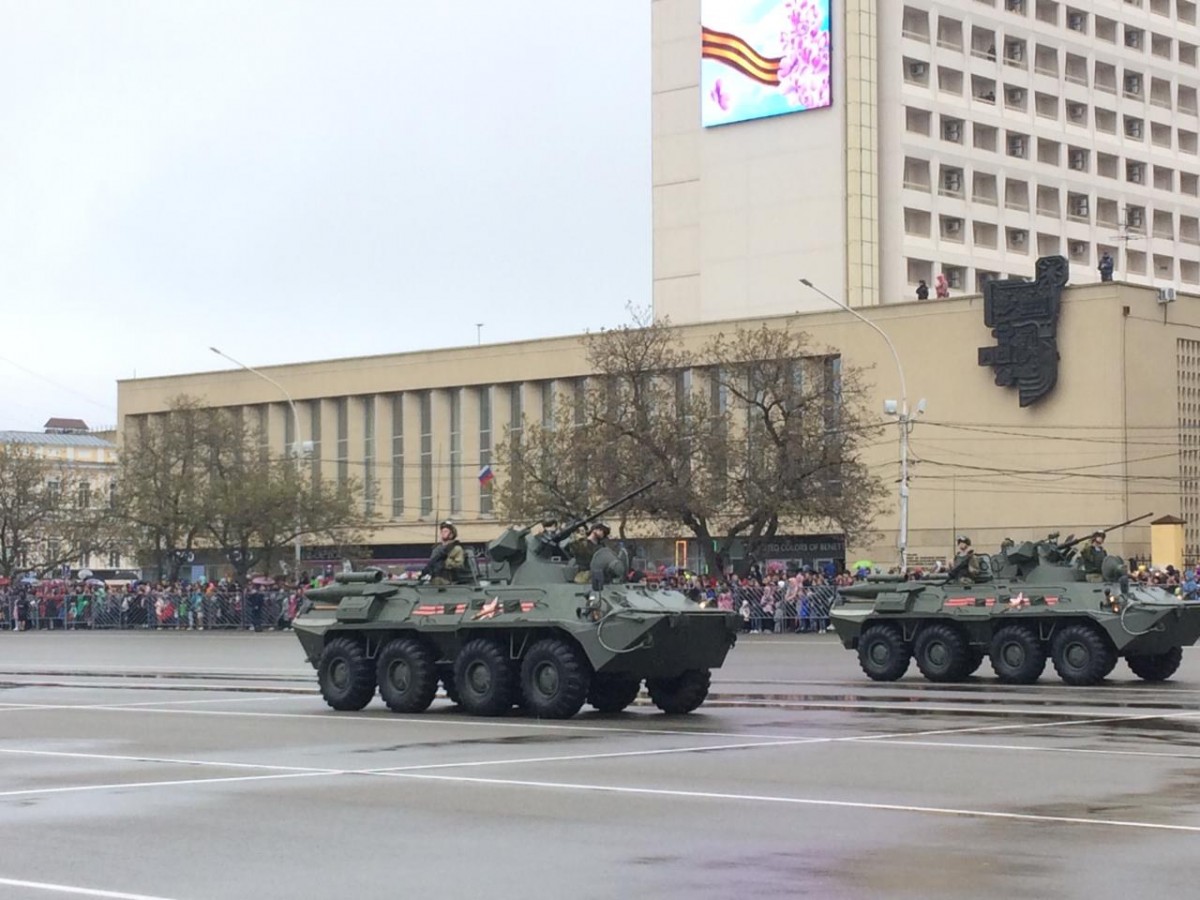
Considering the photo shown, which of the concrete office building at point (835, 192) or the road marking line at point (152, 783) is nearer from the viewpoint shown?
the road marking line at point (152, 783)

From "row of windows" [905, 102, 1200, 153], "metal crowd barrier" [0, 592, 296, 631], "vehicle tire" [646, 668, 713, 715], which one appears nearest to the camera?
"vehicle tire" [646, 668, 713, 715]

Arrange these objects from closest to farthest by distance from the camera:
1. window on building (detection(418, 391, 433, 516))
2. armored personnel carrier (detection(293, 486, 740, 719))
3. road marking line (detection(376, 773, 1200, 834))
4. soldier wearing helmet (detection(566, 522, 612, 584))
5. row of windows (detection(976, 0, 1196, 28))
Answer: road marking line (detection(376, 773, 1200, 834)), armored personnel carrier (detection(293, 486, 740, 719)), soldier wearing helmet (detection(566, 522, 612, 584)), window on building (detection(418, 391, 433, 516)), row of windows (detection(976, 0, 1196, 28))

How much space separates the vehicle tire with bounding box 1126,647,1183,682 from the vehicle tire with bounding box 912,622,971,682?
2.14 m

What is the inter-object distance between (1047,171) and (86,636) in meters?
45.0

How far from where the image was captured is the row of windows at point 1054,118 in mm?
78562

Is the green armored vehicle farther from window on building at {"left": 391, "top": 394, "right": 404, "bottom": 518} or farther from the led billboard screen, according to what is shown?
window on building at {"left": 391, "top": 394, "right": 404, "bottom": 518}

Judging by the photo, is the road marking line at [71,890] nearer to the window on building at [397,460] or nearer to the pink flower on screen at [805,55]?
the pink flower on screen at [805,55]

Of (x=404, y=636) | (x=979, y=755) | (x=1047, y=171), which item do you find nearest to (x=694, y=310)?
(x=1047, y=171)

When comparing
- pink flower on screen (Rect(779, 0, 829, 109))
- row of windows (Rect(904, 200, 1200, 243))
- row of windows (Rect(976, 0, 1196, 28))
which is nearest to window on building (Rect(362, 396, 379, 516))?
pink flower on screen (Rect(779, 0, 829, 109))

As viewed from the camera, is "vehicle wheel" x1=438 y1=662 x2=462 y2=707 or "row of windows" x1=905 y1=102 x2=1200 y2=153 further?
"row of windows" x1=905 y1=102 x2=1200 y2=153

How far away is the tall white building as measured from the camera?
251ft

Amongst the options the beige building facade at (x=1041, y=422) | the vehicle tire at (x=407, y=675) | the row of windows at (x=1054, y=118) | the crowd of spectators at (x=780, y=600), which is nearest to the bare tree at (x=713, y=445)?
the beige building facade at (x=1041, y=422)

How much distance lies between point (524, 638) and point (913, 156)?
59.6 meters

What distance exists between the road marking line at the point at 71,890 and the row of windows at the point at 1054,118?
70.6m
